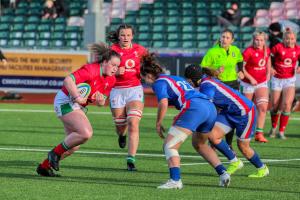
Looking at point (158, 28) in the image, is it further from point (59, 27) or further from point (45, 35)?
point (45, 35)

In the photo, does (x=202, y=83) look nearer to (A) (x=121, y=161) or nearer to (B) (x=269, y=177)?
(B) (x=269, y=177)

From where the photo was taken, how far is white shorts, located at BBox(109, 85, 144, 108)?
13727 mm

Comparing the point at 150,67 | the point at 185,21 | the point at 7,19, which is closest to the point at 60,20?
the point at 7,19

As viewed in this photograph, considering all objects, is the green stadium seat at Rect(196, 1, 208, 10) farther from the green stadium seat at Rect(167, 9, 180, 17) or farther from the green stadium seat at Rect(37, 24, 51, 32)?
the green stadium seat at Rect(37, 24, 51, 32)

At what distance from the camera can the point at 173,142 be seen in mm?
10758

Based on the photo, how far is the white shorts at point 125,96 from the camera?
13.7 metres

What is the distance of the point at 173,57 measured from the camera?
3130 cm

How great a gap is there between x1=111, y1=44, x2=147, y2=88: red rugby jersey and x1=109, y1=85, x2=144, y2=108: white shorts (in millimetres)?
64


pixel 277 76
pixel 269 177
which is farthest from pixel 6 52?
pixel 269 177

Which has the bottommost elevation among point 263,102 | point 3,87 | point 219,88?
point 3,87

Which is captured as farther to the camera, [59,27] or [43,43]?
[59,27]

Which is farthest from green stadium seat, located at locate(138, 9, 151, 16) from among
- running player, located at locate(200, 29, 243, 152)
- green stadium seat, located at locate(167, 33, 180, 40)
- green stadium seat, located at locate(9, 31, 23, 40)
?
running player, located at locate(200, 29, 243, 152)

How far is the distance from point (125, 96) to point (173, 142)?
314 cm

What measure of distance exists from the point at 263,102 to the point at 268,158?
3244 mm
